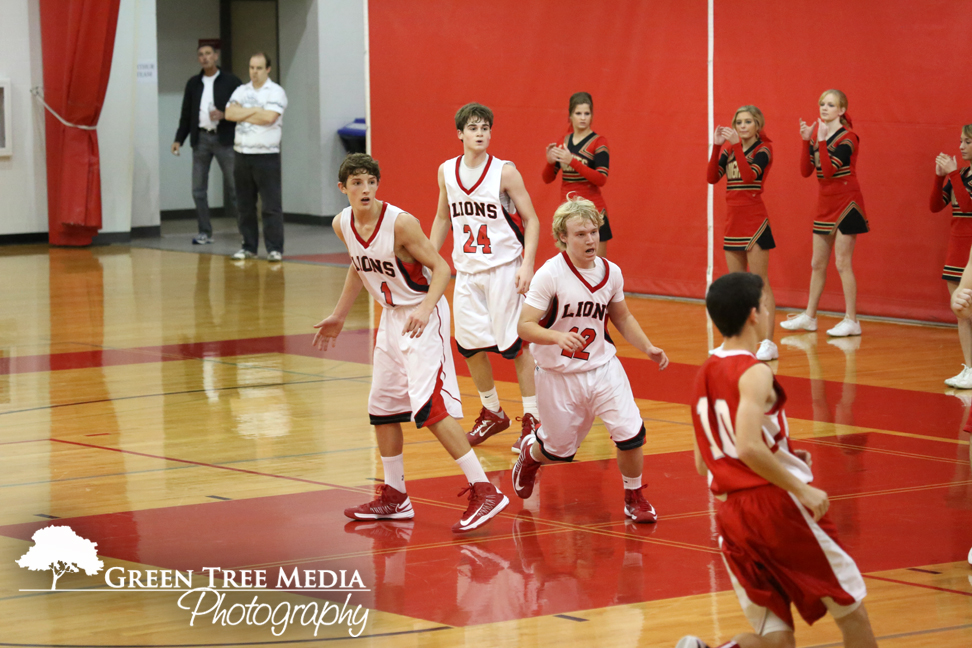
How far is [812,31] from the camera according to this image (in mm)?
10852

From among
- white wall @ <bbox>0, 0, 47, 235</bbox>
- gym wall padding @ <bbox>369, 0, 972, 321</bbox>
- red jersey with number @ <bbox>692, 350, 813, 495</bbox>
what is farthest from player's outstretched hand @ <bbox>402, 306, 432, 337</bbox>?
white wall @ <bbox>0, 0, 47, 235</bbox>

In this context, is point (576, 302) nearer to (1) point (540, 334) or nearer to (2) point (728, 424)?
(1) point (540, 334)

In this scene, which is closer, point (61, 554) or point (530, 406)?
point (61, 554)

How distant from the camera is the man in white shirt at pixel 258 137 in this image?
14.3 meters

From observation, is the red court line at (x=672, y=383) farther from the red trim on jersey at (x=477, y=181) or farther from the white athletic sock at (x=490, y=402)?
the red trim on jersey at (x=477, y=181)

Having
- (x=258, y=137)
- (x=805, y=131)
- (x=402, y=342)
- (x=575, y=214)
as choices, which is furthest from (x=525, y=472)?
(x=258, y=137)

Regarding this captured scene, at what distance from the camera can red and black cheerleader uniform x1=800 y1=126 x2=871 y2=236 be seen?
9812 mm

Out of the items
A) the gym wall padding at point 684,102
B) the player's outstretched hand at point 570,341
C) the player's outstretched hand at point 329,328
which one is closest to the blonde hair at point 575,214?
the player's outstretched hand at point 570,341

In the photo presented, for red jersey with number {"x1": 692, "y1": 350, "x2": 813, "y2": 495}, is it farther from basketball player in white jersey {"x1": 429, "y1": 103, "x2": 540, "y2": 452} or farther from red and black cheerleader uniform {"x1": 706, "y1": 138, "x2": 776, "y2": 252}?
red and black cheerleader uniform {"x1": 706, "y1": 138, "x2": 776, "y2": 252}

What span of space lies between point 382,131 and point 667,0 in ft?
12.7

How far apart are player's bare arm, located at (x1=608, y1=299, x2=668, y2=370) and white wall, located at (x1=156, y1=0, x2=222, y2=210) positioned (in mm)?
14431

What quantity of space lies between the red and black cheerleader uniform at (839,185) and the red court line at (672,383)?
6.39ft

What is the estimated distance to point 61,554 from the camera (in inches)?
193

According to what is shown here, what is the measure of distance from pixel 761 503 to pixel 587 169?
6098mm
